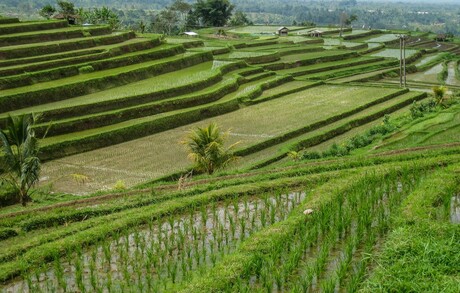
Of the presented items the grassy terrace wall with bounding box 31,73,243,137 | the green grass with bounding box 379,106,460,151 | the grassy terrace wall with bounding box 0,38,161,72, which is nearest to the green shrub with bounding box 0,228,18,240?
the grassy terrace wall with bounding box 31,73,243,137

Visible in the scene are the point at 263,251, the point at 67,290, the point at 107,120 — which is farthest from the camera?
the point at 107,120

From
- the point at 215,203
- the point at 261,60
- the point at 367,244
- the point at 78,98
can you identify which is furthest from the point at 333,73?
the point at 367,244

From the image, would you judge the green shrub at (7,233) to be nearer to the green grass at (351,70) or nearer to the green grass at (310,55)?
the green grass at (351,70)

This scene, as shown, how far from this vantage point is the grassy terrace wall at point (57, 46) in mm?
18672

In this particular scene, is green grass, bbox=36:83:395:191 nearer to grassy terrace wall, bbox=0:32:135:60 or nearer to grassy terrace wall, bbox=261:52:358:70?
grassy terrace wall, bbox=261:52:358:70

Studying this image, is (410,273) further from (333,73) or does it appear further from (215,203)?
(333,73)

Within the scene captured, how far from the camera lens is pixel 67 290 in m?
5.93

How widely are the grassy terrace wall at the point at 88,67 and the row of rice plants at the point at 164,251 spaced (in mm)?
10291

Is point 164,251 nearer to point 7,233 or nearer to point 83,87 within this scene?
point 7,233

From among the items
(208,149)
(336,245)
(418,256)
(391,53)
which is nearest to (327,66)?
(391,53)

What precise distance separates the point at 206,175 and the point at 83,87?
313 inches

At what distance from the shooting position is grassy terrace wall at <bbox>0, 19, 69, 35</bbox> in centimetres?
2073

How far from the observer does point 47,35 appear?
69.5 feet

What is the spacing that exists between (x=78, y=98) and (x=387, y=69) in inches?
745
